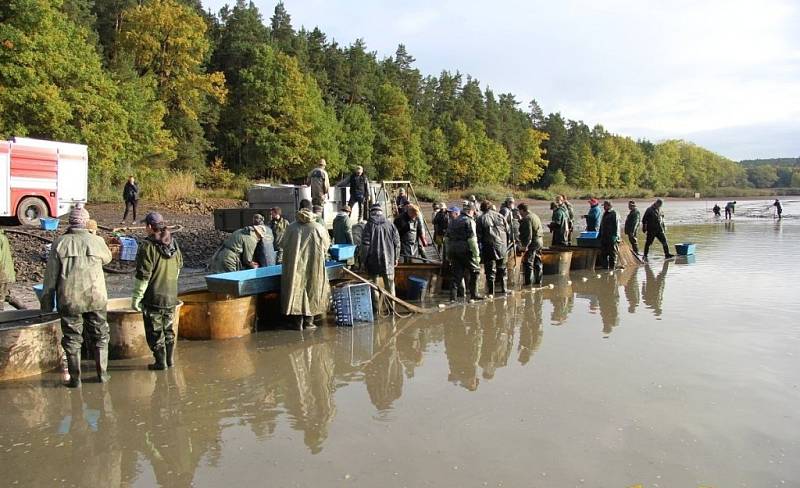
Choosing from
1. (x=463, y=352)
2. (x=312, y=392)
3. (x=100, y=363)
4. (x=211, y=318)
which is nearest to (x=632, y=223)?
(x=463, y=352)

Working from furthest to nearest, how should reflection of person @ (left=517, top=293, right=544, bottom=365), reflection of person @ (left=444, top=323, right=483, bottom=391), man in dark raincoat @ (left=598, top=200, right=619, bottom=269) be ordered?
man in dark raincoat @ (left=598, top=200, right=619, bottom=269), reflection of person @ (left=517, top=293, right=544, bottom=365), reflection of person @ (left=444, top=323, right=483, bottom=391)

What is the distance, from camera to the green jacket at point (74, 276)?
6.18 m

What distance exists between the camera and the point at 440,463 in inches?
185

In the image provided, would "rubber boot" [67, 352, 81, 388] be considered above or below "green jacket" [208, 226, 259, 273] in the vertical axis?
below

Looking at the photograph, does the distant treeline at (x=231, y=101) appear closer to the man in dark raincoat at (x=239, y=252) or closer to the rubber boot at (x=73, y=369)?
the man in dark raincoat at (x=239, y=252)

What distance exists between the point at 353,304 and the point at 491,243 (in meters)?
3.55

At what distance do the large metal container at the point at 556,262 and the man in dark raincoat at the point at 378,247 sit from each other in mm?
→ 6090

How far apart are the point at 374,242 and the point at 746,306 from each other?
676 centimetres

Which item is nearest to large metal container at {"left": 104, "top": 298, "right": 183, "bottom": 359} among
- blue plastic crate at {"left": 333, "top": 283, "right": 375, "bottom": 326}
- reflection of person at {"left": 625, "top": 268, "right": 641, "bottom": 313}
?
blue plastic crate at {"left": 333, "top": 283, "right": 375, "bottom": 326}

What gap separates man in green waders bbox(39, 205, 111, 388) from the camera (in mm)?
6188

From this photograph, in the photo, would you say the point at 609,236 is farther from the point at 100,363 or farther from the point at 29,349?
the point at 29,349

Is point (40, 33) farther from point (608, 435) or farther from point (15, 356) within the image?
point (608, 435)

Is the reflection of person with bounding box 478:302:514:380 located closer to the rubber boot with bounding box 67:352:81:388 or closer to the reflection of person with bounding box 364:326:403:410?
the reflection of person with bounding box 364:326:403:410

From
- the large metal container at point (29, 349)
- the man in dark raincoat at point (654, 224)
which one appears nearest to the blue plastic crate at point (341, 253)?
the large metal container at point (29, 349)
